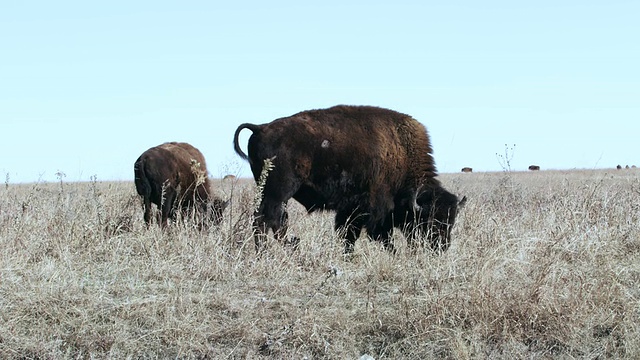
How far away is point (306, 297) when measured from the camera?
6.22 metres

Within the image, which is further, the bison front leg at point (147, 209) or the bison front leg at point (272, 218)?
the bison front leg at point (147, 209)

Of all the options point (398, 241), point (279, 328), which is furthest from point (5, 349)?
point (398, 241)

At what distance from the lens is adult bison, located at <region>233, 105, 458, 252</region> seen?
8.70 meters

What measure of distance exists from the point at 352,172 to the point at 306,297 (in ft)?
10.3

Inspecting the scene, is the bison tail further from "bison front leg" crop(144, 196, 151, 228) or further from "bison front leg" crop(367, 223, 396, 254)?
"bison front leg" crop(144, 196, 151, 228)

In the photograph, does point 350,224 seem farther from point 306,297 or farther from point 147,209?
point 147,209

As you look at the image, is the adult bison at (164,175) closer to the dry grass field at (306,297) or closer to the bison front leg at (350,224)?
the bison front leg at (350,224)

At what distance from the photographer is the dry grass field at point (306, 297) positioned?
17.7ft

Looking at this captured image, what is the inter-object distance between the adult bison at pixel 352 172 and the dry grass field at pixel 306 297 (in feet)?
3.47

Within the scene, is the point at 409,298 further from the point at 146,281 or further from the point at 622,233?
the point at 622,233

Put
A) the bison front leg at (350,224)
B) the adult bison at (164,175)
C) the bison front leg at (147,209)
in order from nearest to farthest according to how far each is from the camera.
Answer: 1. the bison front leg at (350,224)
2. the bison front leg at (147,209)
3. the adult bison at (164,175)

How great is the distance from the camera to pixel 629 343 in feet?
17.4

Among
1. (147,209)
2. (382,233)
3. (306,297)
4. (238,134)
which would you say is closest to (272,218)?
(238,134)

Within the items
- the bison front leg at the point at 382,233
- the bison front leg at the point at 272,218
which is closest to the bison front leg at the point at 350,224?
the bison front leg at the point at 382,233
